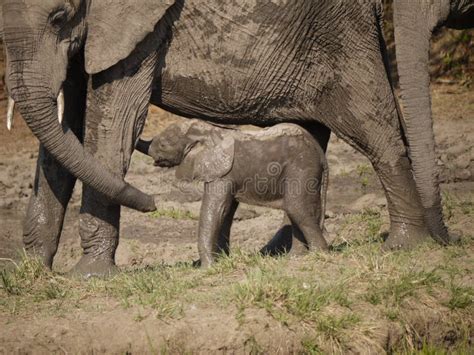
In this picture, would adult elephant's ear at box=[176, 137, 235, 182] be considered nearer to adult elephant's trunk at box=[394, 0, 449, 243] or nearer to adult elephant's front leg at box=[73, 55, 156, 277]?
adult elephant's front leg at box=[73, 55, 156, 277]

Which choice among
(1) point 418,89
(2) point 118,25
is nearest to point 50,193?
(2) point 118,25

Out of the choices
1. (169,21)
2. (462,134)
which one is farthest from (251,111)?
(462,134)

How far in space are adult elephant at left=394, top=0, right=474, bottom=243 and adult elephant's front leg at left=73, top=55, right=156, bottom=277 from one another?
67.6 inches

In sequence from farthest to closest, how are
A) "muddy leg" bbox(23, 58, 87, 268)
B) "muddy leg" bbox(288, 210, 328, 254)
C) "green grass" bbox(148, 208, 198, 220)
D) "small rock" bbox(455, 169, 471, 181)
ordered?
"small rock" bbox(455, 169, 471, 181) < "green grass" bbox(148, 208, 198, 220) < "muddy leg" bbox(23, 58, 87, 268) < "muddy leg" bbox(288, 210, 328, 254)

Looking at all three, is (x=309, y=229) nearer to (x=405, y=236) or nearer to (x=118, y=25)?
(x=405, y=236)

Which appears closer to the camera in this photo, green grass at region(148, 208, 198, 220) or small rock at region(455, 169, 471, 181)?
green grass at region(148, 208, 198, 220)

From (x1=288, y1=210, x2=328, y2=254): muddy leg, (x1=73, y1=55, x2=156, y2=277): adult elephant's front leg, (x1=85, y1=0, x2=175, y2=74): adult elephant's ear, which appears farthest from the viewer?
(x1=288, y1=210, x2=328, y2=254): muddy leg

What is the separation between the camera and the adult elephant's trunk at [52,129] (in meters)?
7.96

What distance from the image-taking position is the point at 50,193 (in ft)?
29.1

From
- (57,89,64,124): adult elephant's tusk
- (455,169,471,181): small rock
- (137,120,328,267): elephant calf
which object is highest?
(455,169,471,181): small rock

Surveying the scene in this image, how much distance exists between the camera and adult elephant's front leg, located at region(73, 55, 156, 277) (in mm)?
8367

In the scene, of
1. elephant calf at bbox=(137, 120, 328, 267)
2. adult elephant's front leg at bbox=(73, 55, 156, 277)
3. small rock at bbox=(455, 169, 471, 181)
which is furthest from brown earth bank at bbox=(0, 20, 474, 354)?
small rock at bbox=(455, 169, 471, 181)

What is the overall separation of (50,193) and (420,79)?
2729 mm

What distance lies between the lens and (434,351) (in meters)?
7.47
